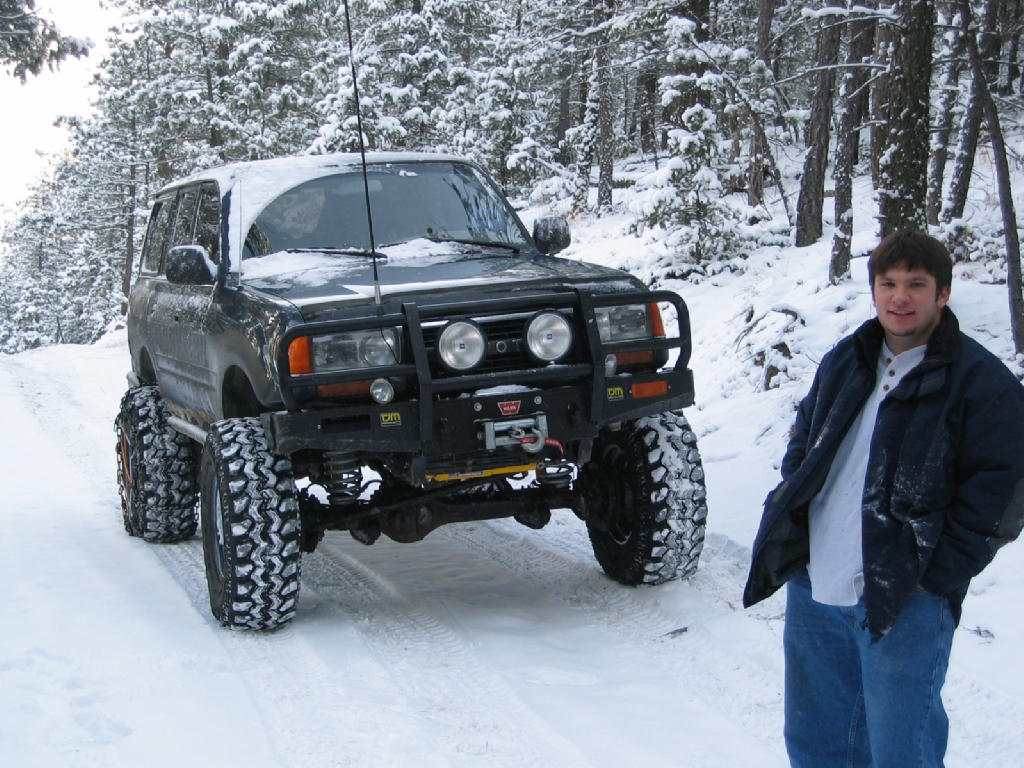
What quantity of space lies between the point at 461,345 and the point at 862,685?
2.22m

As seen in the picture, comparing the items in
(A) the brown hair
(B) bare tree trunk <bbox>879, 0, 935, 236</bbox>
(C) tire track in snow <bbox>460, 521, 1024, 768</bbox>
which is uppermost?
(B) bare tree trunk <bbox>879, 0, 935, 236</bbox>

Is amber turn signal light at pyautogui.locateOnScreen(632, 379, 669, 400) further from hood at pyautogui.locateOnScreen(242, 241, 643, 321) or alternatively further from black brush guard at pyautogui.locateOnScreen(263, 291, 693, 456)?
hood at pyautogui.locateOnScreen(242, 241, 643, 321)

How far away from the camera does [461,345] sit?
4367 millimetres

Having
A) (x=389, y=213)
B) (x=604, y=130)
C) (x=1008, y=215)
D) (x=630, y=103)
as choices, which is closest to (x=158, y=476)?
(x=389, y=213)

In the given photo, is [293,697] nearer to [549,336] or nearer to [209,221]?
[549,336]

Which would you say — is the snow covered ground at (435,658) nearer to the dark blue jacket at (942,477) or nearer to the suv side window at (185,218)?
the dark blue jacket at (942,477)

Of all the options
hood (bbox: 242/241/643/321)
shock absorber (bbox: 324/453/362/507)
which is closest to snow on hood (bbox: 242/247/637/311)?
hood (bbox: 242/241/643/321)

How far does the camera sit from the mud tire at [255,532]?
179 inches

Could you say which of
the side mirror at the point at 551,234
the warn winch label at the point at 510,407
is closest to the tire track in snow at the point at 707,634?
the warn winch label at the point at 510,407

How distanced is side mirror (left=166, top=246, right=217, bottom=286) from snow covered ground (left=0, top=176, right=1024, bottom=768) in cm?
166

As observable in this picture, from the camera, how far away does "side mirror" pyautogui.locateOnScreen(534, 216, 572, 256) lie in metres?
5.81

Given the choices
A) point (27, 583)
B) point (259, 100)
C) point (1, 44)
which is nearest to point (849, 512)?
point (27, 583)

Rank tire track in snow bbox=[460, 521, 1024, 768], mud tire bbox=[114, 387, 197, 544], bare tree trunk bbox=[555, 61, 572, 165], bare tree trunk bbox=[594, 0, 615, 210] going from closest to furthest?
tire track in snow bbox=[460, 521, 1024, 768] < mud tire bbox=[114, 387, 197, 544] < bare tree trunk bbox=[594, 0, 615, 210] < bare tree trunk bbox=[555, 61, 572, 165]

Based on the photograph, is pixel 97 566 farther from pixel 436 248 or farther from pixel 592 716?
pixel 592 716
